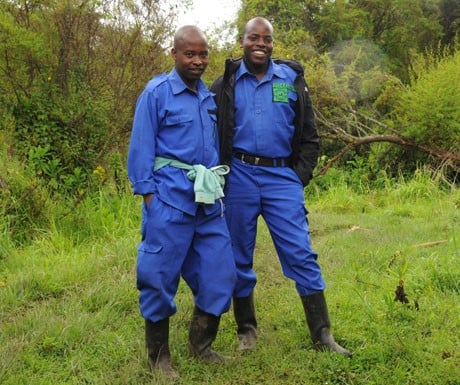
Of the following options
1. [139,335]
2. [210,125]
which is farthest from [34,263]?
[210,125]

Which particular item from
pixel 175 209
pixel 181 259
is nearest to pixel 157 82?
pixel 175 209

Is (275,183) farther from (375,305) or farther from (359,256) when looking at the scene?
(359,256)

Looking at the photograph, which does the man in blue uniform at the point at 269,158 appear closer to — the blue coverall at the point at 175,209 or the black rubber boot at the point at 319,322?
the black rubber boot at the point at 319,322

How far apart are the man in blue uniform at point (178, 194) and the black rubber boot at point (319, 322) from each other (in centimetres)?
53

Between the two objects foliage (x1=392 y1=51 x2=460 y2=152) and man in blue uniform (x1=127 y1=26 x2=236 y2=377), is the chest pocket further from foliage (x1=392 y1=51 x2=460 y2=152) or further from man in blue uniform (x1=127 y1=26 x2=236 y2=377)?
foliage (x1=392 y1=51 x2=460 y2=152)

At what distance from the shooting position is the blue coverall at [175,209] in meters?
3.21

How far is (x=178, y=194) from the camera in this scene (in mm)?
3254

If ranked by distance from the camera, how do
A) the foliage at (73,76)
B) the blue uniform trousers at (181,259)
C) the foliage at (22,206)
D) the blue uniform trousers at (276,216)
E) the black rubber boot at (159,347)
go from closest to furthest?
the blue uniform trousers at (181,259) < the black rubber boot at (159,347) < the blue uniform trousers at (276,216) < the foliage at (22,206) < the foliage at (73,76)

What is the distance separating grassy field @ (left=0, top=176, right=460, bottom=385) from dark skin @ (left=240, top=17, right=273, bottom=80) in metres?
1.76

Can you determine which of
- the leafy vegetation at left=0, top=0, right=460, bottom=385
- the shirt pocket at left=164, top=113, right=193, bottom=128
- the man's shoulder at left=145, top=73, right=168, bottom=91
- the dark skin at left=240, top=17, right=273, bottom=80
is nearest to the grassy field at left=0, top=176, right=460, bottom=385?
the leafy vegetation at left=0, top=0, right=460, bottom=385

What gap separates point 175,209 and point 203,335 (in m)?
0.86

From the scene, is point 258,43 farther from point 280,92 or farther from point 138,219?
point 138,219

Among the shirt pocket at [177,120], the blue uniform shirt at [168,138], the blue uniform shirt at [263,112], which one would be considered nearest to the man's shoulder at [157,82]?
the blue uniform shirt at [168,138]

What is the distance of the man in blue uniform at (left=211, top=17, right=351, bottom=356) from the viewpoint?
3551 millimetres
